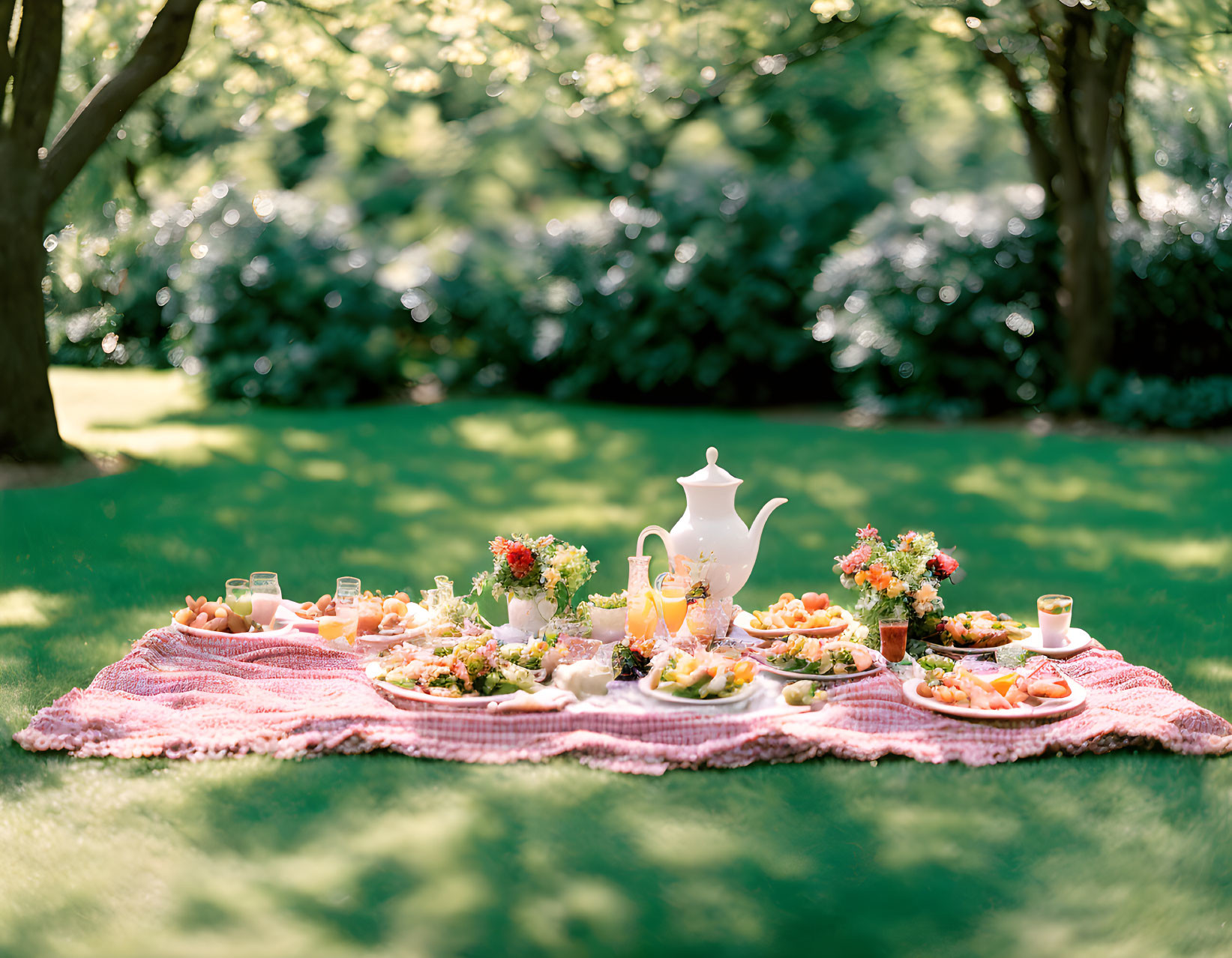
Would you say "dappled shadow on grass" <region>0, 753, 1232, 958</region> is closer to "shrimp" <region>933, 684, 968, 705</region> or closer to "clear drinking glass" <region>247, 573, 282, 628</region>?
"shrimp" <region>933, 684, 968, 705</region>

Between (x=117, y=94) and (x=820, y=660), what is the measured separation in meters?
7.63

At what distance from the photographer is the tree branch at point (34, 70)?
9.76 meters

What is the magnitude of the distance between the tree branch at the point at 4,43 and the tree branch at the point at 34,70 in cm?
8

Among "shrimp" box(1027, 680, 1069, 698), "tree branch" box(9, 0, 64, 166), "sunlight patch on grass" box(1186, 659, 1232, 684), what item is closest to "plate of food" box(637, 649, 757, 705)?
"shrimp" box(1027, 680, 1069, 698)

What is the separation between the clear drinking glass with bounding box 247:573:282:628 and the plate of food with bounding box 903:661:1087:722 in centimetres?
272

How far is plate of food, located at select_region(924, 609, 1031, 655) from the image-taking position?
212 inches

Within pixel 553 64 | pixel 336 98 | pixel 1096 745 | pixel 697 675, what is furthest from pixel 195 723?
pixel 336 98

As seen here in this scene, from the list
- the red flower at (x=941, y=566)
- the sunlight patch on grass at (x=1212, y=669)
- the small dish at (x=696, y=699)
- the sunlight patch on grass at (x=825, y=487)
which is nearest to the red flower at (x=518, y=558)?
the small dish at (x=696, y=699)

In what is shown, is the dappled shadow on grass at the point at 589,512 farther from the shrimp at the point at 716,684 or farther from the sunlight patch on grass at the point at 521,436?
the shrimp at the point at 716,684

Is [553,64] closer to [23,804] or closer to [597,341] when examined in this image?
[597,341]

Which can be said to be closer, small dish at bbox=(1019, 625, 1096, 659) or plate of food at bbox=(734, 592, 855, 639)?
small dish at bbox=(1019, 625, 1096, 659)

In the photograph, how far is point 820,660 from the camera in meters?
5.01

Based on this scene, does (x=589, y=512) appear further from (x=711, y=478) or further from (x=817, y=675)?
(x=817, y=675)

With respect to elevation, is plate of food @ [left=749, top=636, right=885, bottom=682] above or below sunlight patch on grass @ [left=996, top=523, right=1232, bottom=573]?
above
